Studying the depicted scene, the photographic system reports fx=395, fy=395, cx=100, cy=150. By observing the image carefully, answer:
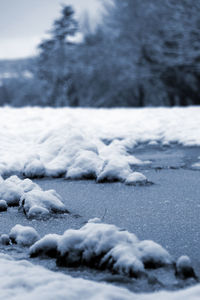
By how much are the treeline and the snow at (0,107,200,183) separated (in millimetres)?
6471

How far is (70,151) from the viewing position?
2904 mm

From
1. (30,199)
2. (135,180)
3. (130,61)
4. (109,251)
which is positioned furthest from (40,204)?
(130,61)

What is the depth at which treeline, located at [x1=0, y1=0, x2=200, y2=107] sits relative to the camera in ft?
41.1

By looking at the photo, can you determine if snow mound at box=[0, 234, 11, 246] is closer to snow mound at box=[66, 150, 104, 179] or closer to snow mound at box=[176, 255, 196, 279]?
snow mound at box=[176, 255, 196, 279]

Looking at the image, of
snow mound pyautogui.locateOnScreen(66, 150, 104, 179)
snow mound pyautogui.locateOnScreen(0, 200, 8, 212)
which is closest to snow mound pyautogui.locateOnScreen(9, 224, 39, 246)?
snow mound pyautogui.locateOnScreen(0, 200, 8, 212)

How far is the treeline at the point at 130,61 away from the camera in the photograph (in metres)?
12.5

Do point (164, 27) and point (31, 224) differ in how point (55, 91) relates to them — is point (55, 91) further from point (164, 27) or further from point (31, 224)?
point (31, 224)

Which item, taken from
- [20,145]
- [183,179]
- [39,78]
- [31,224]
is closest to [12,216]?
[31,224]

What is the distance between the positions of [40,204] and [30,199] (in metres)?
0.05

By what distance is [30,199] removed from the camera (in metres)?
1.75

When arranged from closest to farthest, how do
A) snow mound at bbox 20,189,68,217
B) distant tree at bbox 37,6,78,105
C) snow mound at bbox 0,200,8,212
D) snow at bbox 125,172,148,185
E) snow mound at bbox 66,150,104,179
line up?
1. snow mound at bbox 20,189,68,217
2. snow mound at bbox 0,200,8,212
3. snow at bbox 125,172,148,185
4. snow mound at bbox 66,150,104,179
5. distant tree at bbox 37,6,78,105

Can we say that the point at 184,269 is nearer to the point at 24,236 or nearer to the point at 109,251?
the point at 109,251

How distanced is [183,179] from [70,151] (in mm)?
860

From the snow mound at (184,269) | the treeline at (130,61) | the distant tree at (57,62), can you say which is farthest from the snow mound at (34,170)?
the distant tree at (57,62)
